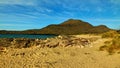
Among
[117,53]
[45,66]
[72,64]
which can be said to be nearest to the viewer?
[45,66]

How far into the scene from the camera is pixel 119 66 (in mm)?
12008

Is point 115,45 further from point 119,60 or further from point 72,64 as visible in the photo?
point 72,64

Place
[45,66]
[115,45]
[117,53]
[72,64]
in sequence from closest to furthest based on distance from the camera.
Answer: [45,66]
[72,64]
[117,53]
[115,45]

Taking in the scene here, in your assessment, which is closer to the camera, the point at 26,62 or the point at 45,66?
the point at 45,66

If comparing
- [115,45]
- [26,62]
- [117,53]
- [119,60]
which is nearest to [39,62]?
[26,62]

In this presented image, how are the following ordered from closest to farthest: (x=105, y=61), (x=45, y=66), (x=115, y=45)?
1. (x=45, y=66)
2. (x=105, y=61)
3. (x=115, y=45)

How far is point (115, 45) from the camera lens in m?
17.4

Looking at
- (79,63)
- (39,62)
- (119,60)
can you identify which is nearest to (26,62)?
(39,62)

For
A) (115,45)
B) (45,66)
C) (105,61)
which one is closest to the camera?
(45,66)

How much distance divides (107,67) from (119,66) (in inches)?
28.3

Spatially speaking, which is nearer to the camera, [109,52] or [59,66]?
[59,66]

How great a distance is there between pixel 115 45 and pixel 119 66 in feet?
18.3

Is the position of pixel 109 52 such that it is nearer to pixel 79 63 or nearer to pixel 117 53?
pixel 117 53

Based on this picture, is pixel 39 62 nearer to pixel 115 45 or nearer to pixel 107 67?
pixel 107 67
